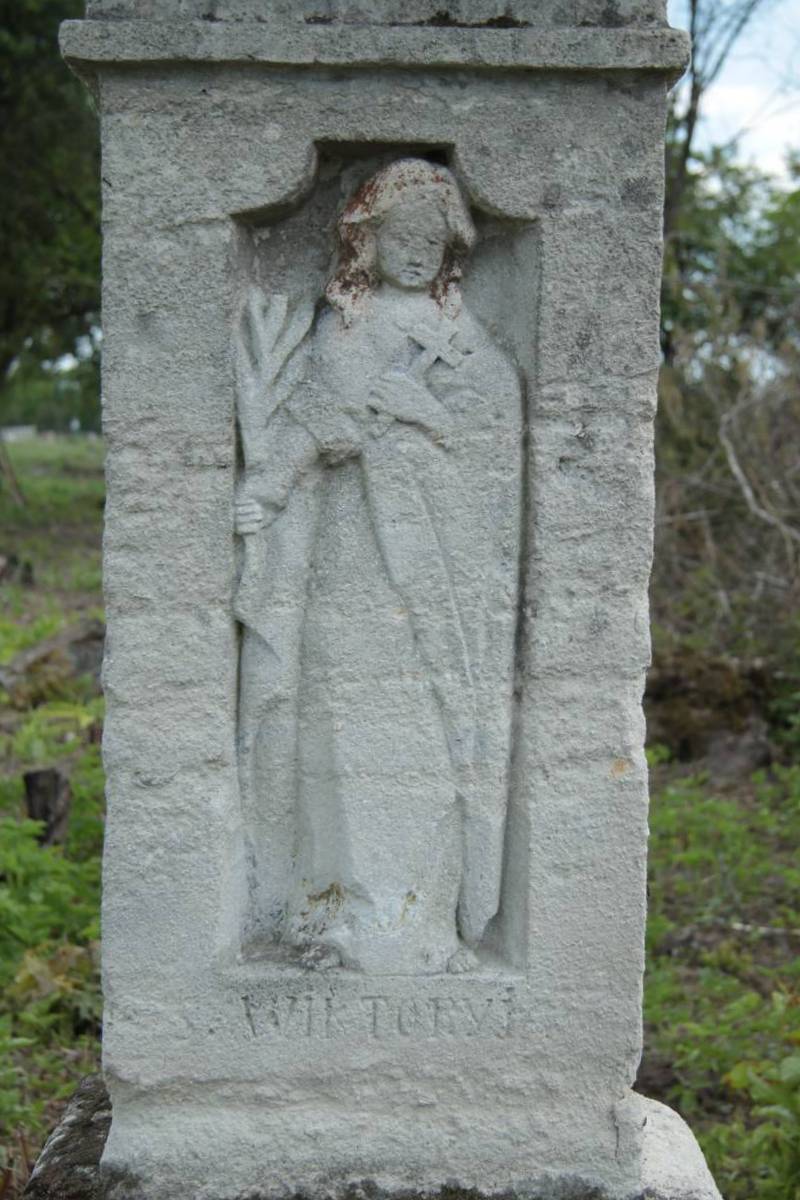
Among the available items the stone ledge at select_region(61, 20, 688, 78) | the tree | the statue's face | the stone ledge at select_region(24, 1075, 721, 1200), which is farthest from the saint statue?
the tree

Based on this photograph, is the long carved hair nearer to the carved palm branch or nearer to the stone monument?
the stone monument

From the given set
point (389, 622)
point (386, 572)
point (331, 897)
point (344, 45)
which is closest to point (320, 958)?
point (331, 897)

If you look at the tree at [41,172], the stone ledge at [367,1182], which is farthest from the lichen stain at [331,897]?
the tree at [41,172]

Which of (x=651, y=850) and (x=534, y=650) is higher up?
(x=534, y=650)

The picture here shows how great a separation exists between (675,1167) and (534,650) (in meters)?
1.23

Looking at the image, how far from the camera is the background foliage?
13.3ft

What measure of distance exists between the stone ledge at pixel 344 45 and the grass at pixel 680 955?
256 cm

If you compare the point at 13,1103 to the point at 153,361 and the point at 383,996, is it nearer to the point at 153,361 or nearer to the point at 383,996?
the point at 383,996

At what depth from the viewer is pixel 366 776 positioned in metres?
2.65

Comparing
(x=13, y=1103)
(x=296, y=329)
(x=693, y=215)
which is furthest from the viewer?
(x=693, y=215)

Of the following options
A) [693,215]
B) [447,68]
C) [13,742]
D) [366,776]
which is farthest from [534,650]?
[693,215]

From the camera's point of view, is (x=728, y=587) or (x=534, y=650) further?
(x=728, y=587)

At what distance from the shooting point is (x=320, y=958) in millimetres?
2699

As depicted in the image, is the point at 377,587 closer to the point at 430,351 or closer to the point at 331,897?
the point at 430,351
